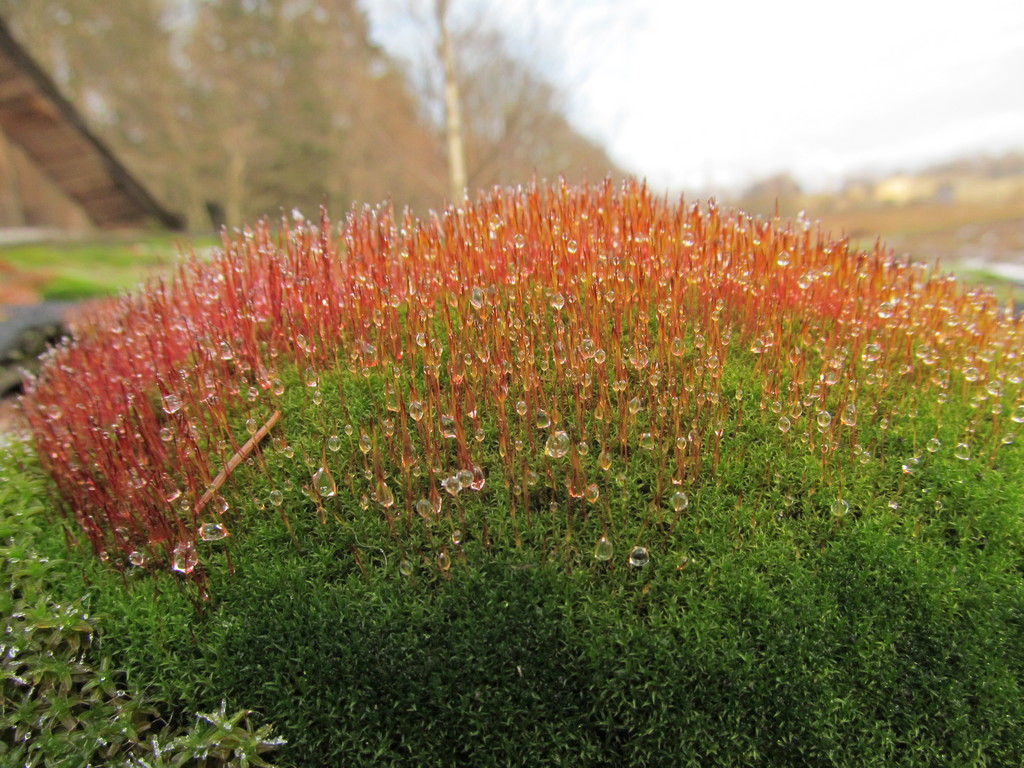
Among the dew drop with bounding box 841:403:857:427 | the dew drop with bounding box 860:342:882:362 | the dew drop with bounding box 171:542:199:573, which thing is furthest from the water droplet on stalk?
the dew drop with bounding box 171:542:199:573

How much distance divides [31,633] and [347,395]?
150cm

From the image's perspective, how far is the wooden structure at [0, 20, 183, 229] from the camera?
382 inches

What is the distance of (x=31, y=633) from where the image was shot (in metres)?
2.09

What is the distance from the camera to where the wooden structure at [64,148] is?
9695mm

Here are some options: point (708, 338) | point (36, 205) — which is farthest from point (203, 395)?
point (36, 205)

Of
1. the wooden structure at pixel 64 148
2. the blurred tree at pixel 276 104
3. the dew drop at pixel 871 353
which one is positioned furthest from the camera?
the blurred tree at pixel 276 104

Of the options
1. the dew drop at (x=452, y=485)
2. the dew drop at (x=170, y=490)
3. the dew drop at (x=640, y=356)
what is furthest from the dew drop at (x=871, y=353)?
the dew drop at (x=170, y=490)

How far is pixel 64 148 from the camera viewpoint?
11586 millimetres

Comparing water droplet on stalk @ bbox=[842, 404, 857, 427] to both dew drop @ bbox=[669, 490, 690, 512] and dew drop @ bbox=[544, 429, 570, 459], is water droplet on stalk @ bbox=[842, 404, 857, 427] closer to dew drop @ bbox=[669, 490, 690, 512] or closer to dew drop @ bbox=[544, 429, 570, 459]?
dew drop @ bbox=[669, 490, 690, 512]

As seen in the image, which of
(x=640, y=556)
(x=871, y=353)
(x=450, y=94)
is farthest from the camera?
(x=450, y=94)

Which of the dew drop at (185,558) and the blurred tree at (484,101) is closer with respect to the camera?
the dew drop at (185,558)

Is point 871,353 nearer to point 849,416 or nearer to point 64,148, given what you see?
point 849,416

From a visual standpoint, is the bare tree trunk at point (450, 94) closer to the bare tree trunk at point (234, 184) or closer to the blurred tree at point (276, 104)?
the blurred tree at point (276, 104)

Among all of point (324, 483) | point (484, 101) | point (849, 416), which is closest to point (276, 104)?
point (484, 101)
